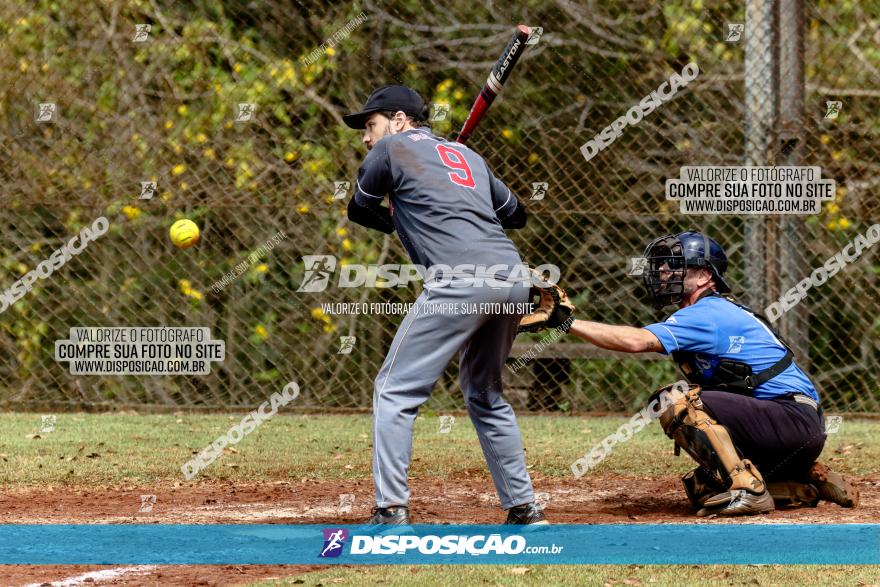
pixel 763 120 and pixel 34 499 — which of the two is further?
pixel 763 120

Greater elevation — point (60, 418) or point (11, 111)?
point (11, 111)

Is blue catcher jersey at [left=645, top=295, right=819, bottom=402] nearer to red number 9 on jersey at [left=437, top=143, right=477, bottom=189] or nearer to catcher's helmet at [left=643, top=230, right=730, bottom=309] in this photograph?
catcher's helmet at [left=643, top=230, right=730, bottom=309]

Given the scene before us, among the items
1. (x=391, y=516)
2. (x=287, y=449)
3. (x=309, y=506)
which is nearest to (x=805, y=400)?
(x=391, y=516)

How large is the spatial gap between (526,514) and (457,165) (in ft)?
4.79

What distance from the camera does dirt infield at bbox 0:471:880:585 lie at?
4293mm

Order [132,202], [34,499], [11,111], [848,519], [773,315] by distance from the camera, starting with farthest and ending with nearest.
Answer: [11,111]
[132,202]
[773,315]
[34,499]
[848,519]

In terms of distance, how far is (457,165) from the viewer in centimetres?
500

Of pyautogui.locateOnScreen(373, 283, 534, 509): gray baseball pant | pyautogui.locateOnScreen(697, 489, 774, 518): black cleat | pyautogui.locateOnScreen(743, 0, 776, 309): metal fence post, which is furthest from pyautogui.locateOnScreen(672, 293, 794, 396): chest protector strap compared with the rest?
pyautogui.locateOnScreen(743, 0, 776, 309): metal fence post

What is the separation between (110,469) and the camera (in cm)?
681

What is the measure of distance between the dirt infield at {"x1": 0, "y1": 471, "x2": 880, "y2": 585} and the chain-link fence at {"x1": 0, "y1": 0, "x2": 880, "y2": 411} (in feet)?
10.7

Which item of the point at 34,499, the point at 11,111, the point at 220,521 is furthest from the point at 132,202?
the point at 220,521

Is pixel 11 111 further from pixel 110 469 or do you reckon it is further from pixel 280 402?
pixel 110 469

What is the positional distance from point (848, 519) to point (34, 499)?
3793 mm

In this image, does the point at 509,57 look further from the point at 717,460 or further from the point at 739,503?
the point at 739,503
